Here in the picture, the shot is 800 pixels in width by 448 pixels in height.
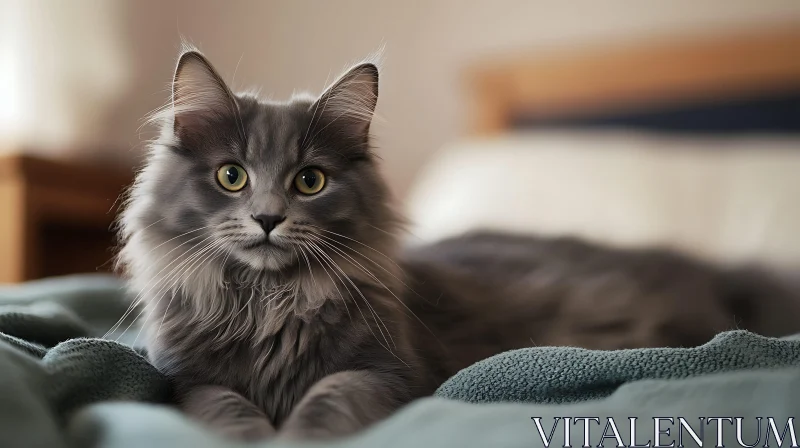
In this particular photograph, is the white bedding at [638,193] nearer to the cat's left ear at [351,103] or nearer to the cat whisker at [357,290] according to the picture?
the cat's left ear at [351,103]

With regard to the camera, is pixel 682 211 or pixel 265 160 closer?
pixel 265 160

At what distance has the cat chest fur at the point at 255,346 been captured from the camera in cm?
120

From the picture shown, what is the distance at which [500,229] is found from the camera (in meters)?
2.47

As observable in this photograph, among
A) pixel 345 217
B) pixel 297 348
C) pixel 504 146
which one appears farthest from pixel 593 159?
pixel 297 348

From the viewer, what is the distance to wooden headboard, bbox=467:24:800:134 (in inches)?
120

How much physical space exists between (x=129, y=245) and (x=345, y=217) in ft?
1.59

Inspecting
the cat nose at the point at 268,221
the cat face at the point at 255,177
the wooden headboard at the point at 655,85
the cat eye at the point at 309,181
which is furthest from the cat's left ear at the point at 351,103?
the wooden headboard at the point at 655,85

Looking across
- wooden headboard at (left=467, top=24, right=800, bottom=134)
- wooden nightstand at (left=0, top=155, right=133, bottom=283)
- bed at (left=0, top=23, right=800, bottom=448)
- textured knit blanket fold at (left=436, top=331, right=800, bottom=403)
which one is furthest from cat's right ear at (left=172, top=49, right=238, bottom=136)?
wooden headboard at (left=467, top=24, right=800, bottom=134)

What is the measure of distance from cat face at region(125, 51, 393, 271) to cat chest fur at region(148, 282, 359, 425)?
0.10m

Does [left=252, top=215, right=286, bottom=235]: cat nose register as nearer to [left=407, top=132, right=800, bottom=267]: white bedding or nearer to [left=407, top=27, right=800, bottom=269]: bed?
[left=407, top=27, right=800, bottom=269]: bed

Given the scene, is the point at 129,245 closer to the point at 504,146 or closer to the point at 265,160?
the point at 265,160

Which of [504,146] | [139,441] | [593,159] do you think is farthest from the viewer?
[504,146]

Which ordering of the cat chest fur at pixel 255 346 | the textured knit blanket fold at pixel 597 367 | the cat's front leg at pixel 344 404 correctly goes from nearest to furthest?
the cat's front leg at pixel 344 404
the textured knit blanket fold at pixel 597 367
the cat chest fur at pixel 255 346

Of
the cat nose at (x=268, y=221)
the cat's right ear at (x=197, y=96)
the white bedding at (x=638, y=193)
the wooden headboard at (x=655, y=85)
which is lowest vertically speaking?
the cat nose at (x=268, y=221)
